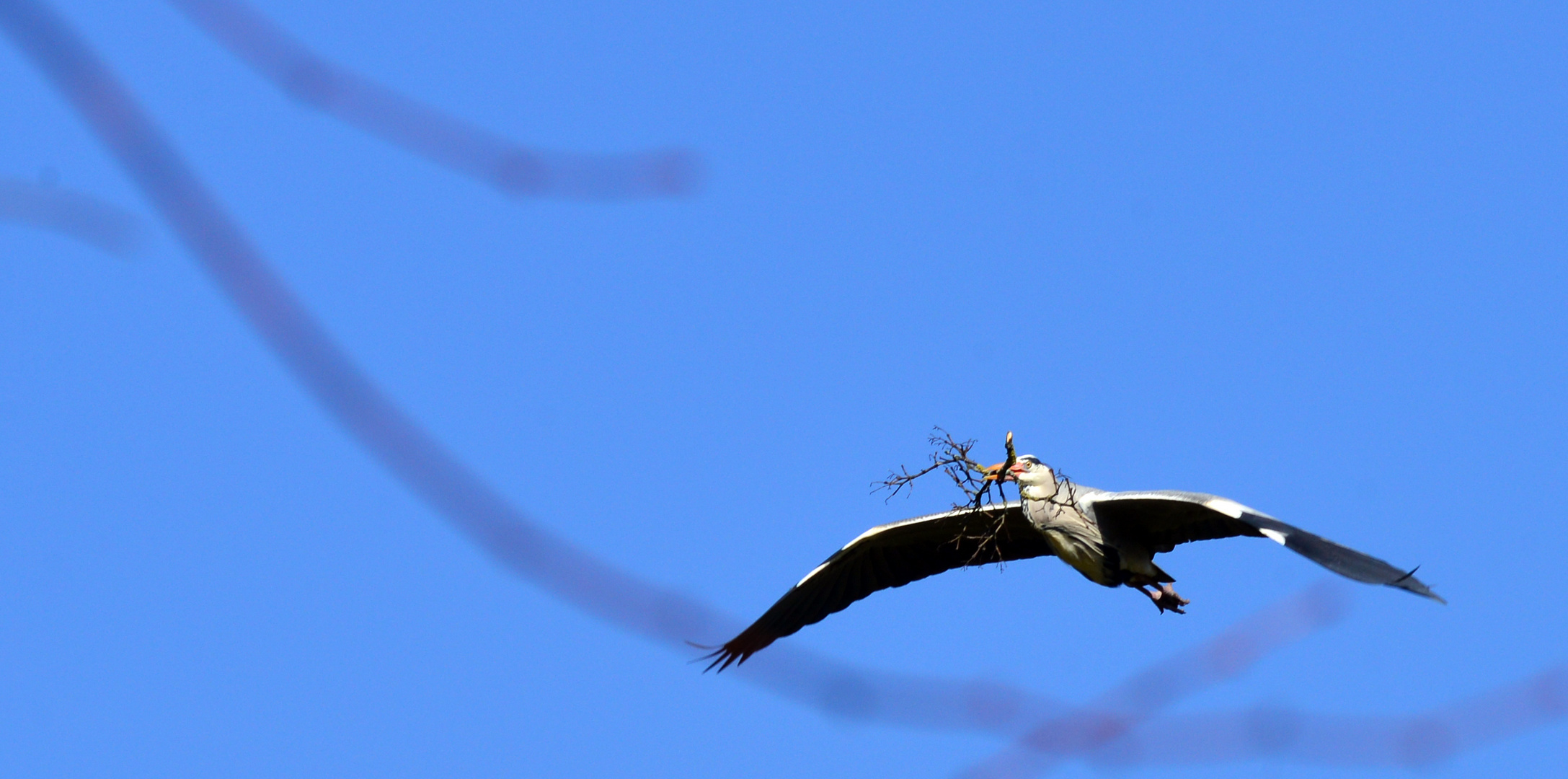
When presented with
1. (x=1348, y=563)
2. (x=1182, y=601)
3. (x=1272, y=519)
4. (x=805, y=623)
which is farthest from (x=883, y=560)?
(x=1348, y=563)

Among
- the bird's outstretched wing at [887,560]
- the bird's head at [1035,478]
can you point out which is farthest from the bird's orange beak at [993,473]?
the bird's outstretched wing at [887,560]

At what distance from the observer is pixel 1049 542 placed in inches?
420

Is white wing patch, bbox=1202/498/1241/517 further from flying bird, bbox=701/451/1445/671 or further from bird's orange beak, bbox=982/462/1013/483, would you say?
bird's orange beak, bbox=982/462/1013/483

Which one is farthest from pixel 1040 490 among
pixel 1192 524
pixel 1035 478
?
pixel 1192 524

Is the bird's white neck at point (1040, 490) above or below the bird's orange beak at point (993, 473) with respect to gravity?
above

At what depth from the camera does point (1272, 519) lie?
30.5 feet

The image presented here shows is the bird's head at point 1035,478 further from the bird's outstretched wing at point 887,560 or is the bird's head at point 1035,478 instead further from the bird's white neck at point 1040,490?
the bird's outstretched wing at point 887,560

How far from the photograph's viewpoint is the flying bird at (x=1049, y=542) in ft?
30.3

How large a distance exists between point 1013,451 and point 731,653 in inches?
148

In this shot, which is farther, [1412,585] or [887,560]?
[887,560]

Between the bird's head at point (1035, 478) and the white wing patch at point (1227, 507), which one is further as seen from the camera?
the bird's head at point (1035, 478)

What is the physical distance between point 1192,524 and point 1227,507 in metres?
0.71

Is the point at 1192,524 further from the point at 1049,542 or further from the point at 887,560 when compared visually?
the point at 887,560

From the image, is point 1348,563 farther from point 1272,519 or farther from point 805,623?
point 805,623
